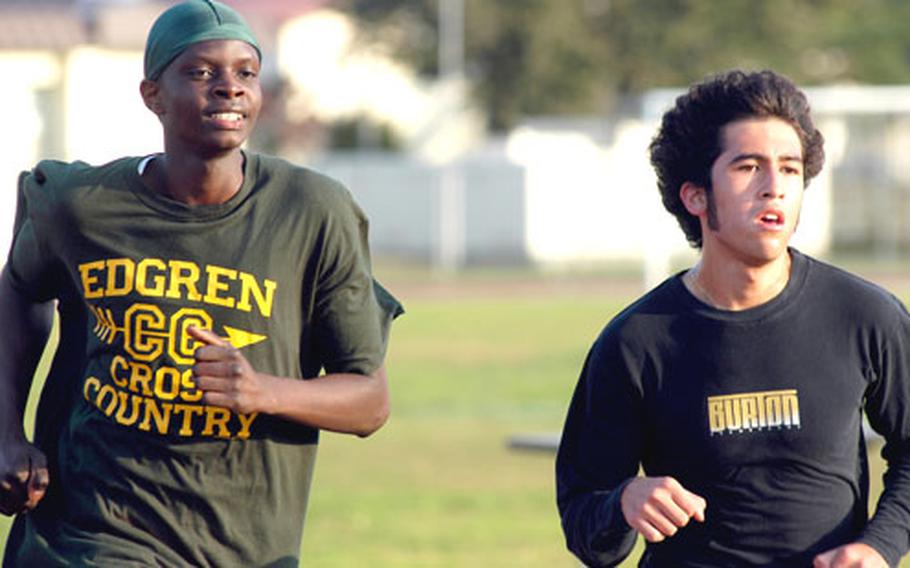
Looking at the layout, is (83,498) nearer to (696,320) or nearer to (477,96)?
(696,320)

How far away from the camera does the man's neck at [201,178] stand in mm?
4961

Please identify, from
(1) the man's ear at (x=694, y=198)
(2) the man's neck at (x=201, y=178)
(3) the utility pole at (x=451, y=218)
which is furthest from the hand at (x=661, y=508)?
(3) the utility pole at (x=451, y=218)

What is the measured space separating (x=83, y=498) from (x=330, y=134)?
194ft

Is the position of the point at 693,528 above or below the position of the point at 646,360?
below

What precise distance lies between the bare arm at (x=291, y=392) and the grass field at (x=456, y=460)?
5.15 meters

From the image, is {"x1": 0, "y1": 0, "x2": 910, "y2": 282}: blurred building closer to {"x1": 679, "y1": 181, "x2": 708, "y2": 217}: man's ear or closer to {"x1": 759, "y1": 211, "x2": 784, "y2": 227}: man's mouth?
{"x1": 679, "y1": 181, "x2": 708, "y2": 217}: man's ear

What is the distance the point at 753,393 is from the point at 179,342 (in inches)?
52.2

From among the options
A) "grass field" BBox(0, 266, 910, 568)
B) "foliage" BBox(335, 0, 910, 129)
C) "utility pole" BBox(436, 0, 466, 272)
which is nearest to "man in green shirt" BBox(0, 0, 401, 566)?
"grass field" BBox(0, 266, 910, 568)

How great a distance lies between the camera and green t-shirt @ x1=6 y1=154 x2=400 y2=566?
4.88 m

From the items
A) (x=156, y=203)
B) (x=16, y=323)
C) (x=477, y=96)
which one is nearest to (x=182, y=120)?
(x=156, y=203)

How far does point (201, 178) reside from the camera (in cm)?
496

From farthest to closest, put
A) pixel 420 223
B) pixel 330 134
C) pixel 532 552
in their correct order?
pixel 330 134 → pixel 420 223 → pixel 532 552

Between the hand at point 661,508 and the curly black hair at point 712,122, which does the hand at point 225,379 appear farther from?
the curly black hair at point 712,122

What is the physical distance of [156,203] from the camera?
5.00 metres
